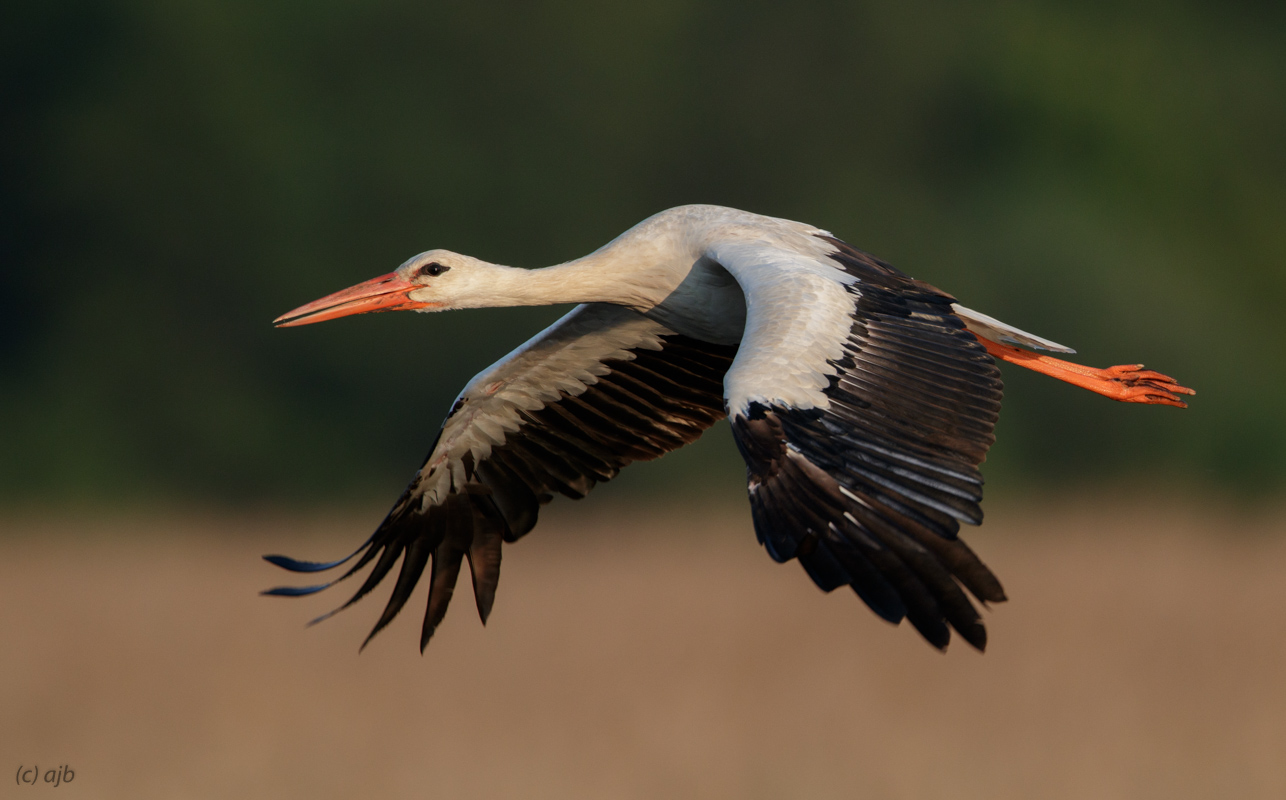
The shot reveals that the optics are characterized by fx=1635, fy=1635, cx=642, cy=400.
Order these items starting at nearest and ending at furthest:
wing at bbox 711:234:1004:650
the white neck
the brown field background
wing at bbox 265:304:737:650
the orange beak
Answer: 1. wing at bbox 711:234:1004:650
2. the white neck
3. the orange beak
4. wing at bbox 265:304:737:650
5. the brown field background

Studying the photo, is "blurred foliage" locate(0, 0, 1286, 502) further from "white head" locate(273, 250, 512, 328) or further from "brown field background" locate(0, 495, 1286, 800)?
"white head" locate(273, 250, 512, 328)

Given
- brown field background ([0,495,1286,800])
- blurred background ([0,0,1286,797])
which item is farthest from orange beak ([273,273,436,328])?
blurred background ([0,0,1286,797])

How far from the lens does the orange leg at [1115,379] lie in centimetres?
680

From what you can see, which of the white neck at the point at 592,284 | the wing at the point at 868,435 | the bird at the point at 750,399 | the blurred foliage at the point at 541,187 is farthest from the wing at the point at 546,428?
the blurred foliage at the point at 541,187

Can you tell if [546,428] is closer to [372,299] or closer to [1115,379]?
[372,299]

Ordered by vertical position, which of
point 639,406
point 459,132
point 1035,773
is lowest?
point 459,132

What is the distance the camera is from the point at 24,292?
21.8m

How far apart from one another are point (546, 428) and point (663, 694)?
193 centimetres

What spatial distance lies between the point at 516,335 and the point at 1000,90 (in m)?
8.37

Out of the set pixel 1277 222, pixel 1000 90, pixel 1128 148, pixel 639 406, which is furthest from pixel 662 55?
pixel 639 406

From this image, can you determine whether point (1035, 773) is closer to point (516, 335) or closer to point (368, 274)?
point (516, 335)

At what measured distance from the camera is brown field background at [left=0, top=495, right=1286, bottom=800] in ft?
24.4

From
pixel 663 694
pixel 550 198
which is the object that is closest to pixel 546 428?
pixel 663 694

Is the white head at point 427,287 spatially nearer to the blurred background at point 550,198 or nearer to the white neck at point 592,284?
the white neck at point 592,284
